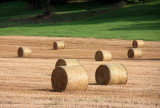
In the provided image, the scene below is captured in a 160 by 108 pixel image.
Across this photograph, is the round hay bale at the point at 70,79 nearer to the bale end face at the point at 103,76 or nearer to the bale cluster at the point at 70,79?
the bale cluster at the point at 70,79

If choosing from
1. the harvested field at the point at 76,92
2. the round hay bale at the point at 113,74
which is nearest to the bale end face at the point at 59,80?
the harvested field at the point at 76,92

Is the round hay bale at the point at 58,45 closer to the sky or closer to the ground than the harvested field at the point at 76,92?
closer to the ground

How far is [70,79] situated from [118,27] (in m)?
38.9

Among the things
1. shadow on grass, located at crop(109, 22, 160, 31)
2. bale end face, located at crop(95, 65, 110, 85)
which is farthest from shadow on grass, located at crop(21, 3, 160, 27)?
bale end face, located at crop(95, 65, 110, 85)

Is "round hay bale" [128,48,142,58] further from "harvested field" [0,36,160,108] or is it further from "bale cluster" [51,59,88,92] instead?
"bale cluster" [51,59,88,92]

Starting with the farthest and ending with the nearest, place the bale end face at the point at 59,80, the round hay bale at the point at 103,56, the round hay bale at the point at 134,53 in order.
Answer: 1. the round hay bale at the point at 134,53
2. the round hay bale at the point at 103,56
3. the bale end face at the point at 59,80

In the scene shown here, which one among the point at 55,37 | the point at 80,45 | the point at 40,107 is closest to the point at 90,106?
the point at 40,107

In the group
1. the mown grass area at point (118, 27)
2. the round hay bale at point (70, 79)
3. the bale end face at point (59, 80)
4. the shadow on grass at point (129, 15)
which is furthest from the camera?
the shadow on grass at point (129, 15)

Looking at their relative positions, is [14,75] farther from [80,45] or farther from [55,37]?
[55,37]

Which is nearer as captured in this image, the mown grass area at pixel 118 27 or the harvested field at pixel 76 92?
the harvested field at pixel 76 92

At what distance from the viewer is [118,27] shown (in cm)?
5288

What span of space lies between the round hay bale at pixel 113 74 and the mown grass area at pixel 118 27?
2491cm

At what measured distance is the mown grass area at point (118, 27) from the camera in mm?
46094

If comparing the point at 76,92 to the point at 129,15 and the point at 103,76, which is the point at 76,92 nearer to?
the point at 103,76
